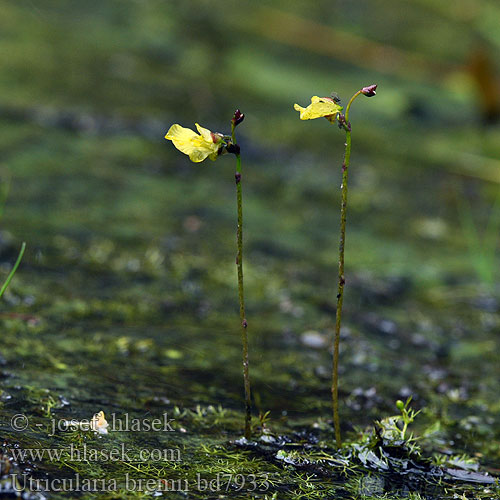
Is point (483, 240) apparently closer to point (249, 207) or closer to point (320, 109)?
point (249, 207)

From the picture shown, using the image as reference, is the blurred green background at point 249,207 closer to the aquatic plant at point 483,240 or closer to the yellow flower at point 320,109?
the aquatic plant at point 483,240

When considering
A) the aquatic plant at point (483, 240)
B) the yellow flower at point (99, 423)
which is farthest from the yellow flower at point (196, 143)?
the aquatic plant at point (483, 240)

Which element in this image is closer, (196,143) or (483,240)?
(196,143)

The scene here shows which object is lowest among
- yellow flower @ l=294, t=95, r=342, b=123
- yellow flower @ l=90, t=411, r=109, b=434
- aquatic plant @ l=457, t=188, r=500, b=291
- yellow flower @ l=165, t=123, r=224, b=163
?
yellow flower @ l=90, t=411, r=109, b=434

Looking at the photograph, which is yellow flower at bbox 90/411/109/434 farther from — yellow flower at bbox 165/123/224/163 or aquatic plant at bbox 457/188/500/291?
aquatic plant at bbox 457/188/500/291

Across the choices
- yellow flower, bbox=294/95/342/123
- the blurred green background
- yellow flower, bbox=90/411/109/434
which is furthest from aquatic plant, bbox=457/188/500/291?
yellow flower, bbox=90/411/109/434

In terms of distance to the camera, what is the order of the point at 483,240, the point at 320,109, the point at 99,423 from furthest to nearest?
1. the point at 483,240
2. the point at 99,423
3. the point at 320,109

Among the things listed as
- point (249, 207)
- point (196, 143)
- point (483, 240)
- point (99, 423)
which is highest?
point (249, 207)

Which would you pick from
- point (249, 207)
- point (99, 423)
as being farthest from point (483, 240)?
point (99, 423)

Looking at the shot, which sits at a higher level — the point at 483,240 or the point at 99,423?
the point at 483,240
